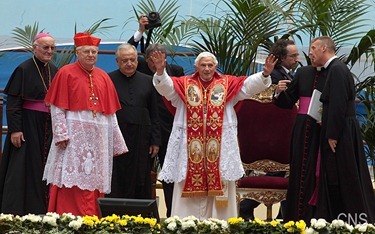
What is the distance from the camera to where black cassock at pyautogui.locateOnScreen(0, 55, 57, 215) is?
926 cm

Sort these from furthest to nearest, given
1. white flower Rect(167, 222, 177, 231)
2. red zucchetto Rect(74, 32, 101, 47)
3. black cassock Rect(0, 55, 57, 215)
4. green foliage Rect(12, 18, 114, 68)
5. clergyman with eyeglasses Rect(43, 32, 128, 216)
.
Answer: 1. green foliage Rect(12, 18, 114, 68)
2. black cassock Rect(0, 55, 57, 215)
3. red zucchetto Rect(74, 32, 101, 47)
4. clergyman with eyeglasses Rect(43, 32, 128, 216)
5. white flower Rect(167, 222, 177, 231)

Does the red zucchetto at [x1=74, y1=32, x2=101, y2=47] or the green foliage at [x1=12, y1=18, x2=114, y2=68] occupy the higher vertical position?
the green foliage at [x1=12, y1=18, x2=114, y2=68]

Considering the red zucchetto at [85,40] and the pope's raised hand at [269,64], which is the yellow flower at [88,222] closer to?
the pope's raised hand at [269,64]

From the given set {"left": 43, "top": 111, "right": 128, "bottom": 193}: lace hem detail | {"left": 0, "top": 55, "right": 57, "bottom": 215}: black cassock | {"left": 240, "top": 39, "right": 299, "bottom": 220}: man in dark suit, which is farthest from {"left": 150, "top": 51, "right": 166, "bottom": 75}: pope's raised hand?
{"left": 0, "top": 55, "right": 57, "bottom": 215}: black cassock

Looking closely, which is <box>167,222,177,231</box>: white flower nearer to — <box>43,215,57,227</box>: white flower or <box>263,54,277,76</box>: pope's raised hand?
<box>43,215,57,227</box>: white flower

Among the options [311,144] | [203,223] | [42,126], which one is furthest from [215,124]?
[203,223]

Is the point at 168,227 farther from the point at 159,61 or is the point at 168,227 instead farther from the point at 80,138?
the point at 80,138

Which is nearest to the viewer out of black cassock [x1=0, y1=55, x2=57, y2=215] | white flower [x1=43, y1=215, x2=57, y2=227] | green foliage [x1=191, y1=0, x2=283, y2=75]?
white flower [x1=43, y1=215, x2=57, y2=227]

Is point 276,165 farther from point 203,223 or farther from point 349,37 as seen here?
point 203,223

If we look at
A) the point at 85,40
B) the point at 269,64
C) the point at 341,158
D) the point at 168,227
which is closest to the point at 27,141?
the point at 85,40

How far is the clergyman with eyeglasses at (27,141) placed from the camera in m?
9.26

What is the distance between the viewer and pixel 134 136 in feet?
30.5

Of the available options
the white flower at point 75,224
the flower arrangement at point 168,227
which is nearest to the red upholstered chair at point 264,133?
the flower arrangement at point 168,227

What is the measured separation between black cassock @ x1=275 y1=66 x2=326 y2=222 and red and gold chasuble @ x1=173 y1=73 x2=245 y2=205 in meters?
0.63
